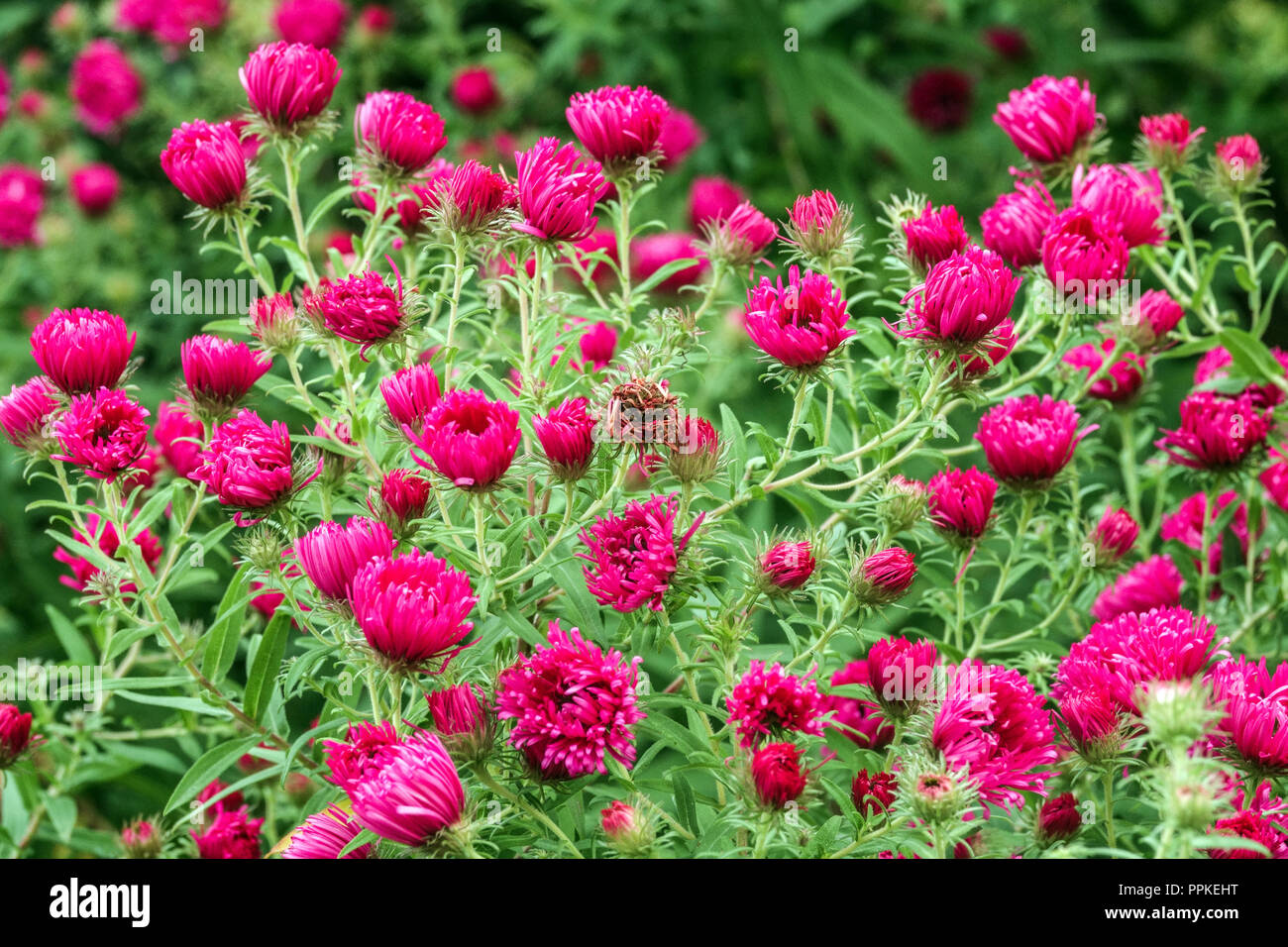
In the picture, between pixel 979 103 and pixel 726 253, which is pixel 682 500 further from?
pixel 979 103

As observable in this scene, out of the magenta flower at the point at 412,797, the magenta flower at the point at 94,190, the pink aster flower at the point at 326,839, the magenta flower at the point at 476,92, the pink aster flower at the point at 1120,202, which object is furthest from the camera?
the magenta flower at the point at 94,190

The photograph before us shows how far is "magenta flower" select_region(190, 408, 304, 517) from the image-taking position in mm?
990

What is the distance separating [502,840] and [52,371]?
56 centimetres

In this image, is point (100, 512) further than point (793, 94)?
No

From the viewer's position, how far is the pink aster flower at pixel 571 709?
869mm

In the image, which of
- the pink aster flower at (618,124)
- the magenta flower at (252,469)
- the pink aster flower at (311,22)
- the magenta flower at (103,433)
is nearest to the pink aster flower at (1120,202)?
the pink aster flower at (618,124)

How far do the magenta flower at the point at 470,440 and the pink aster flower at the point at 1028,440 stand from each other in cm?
50

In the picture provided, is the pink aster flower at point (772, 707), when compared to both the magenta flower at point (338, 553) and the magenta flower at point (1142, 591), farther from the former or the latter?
the magenta flower at point (1142, 591)

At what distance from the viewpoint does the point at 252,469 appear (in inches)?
39.0

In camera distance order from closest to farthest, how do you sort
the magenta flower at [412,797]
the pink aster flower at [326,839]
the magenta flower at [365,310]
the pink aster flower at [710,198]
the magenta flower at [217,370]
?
the magenta flower at [412,797]
the pink aster flower at [326,839]
the magenta flower at [365,310]
the magenta flower at [217,370]
the pink aster flower at [710,198]

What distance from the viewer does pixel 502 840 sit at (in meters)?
0.95

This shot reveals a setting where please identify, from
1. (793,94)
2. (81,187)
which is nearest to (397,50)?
(81,187)

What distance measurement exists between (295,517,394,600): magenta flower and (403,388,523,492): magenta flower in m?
0.07
